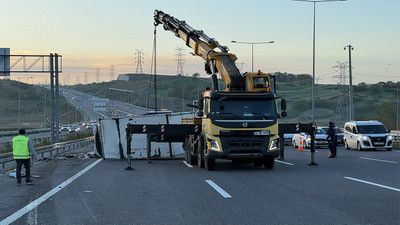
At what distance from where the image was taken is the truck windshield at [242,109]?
16875mm

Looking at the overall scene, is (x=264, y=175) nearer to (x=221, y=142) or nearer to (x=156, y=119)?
(x=221, y=142)

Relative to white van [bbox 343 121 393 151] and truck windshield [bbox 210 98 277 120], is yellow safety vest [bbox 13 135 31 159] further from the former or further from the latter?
white van [bbox 343 121 393 151]

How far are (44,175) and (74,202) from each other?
734cm

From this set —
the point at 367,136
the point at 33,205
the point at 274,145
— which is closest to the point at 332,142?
the point at 367,136

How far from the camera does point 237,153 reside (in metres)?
16.9

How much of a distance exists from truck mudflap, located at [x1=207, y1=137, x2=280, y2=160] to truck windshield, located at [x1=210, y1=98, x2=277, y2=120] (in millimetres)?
744

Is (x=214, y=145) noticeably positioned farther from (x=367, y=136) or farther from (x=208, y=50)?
(x=367, y=136)

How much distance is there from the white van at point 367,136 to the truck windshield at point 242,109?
1541 cm

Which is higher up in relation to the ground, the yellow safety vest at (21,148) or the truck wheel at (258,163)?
the yellow safety vest at (21,148)

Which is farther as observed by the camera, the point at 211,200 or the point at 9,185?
the point at 9,185

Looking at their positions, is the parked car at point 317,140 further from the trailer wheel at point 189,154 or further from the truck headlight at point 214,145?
the truck headlight at point 214,145

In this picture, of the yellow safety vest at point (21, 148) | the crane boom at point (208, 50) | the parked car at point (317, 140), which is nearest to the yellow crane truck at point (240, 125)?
the crane boom at point (208, 50)

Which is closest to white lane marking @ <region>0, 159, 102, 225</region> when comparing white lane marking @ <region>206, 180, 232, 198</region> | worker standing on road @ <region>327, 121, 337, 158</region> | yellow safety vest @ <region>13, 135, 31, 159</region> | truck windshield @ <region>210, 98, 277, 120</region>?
yellow safety vest @ <region>13, 135, 31, 159</region>

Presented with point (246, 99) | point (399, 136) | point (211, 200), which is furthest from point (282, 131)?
point (399, 136)
